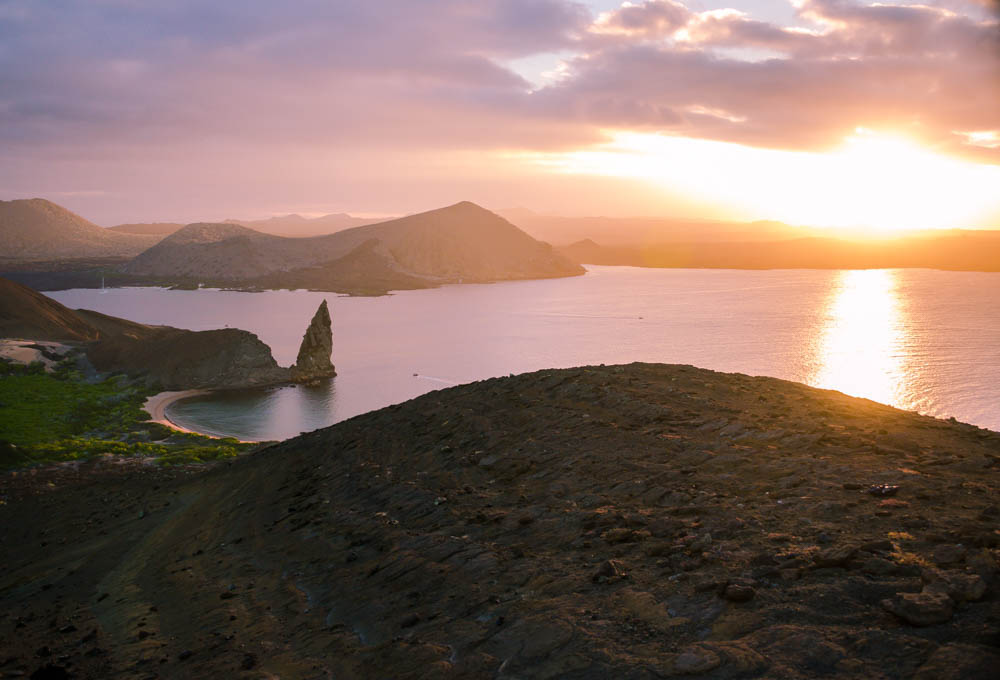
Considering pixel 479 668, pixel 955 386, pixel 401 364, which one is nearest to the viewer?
pixel 479 668

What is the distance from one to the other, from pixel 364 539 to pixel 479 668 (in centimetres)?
573

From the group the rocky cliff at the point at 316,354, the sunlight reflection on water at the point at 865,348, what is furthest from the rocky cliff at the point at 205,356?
the sunlight reflection on water at the point at 865,348

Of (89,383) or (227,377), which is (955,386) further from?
(89,383)

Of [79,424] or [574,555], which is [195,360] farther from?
[574,555]

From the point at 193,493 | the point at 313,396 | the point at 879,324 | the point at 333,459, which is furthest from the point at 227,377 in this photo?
the point at 879,324

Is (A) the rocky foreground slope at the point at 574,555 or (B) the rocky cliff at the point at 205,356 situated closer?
(A) the rocky foreground slope at the point at 574,555

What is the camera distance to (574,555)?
10156mm

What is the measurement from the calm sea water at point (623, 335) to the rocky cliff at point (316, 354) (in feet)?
8.52

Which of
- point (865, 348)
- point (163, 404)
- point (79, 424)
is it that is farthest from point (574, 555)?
point (865, 348)

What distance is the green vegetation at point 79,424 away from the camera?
36062mm

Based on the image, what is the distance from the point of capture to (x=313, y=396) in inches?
2611

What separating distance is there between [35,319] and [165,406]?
36859 millimetres

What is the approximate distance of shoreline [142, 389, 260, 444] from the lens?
169ft

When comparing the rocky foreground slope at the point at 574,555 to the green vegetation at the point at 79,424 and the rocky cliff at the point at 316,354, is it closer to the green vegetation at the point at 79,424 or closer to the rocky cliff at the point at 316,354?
the green vegetation at the point at 79,424
